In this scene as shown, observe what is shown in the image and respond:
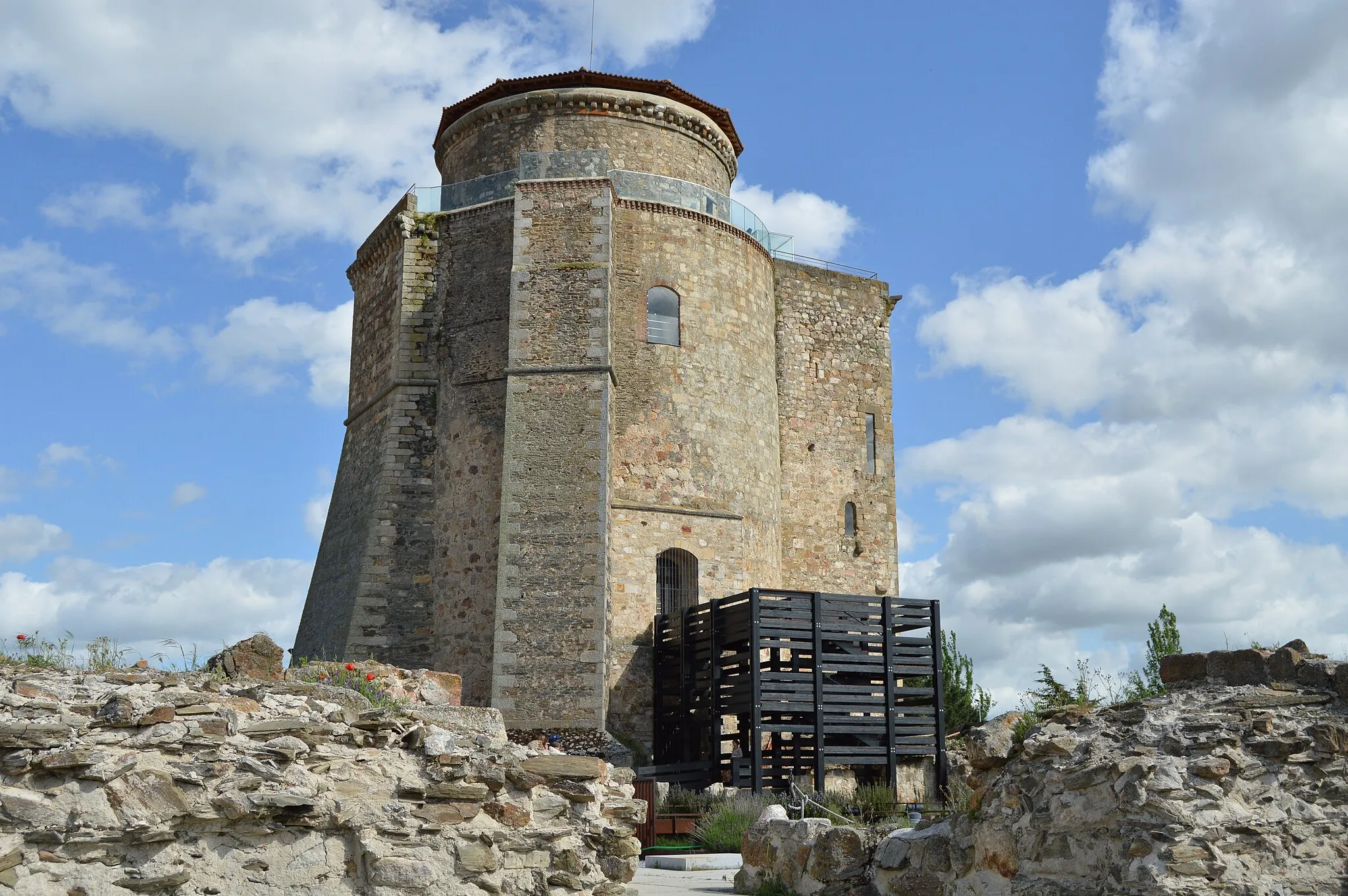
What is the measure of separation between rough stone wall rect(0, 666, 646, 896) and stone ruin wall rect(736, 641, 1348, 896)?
242 centimetres

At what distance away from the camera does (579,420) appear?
2072 centimetres

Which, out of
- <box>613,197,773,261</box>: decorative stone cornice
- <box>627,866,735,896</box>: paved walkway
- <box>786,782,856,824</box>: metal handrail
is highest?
<box>613,197,773,261</box>: decorative stone cornice

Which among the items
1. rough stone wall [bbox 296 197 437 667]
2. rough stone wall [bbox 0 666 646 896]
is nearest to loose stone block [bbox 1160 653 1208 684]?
rough stone wall [bbox 0 666 646 896]

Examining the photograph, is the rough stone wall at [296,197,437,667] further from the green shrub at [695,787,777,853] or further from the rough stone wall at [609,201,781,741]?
the green shrub at [695,787,777,853]

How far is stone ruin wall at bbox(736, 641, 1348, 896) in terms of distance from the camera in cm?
707

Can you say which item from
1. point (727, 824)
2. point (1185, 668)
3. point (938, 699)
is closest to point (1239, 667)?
point (1185, 668)

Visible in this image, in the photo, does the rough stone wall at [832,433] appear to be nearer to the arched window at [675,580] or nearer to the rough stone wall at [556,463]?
the arched window at [675,580]

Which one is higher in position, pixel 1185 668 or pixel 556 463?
pixel 556 463

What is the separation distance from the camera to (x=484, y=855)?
7.50 meters

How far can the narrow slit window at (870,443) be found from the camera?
1049 inches

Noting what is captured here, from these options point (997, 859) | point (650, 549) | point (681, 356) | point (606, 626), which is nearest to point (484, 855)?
point (997, 859)

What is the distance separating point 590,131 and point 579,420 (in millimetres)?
6758

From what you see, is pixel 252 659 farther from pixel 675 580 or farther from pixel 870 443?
pixel 870 443

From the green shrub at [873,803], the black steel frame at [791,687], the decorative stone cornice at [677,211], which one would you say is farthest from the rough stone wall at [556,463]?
the green shrub at [873,803]
